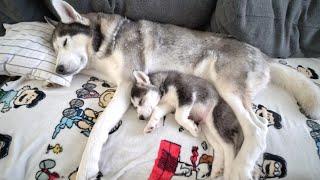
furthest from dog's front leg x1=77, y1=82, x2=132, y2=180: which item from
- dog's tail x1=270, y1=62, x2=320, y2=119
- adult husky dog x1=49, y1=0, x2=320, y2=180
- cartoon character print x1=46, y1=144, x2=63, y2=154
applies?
dog's tail x1=270, y1=62, x2=320, y2=119

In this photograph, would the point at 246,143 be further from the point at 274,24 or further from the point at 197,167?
the point at 274,24

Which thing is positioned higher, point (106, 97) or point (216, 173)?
point (106, 97)

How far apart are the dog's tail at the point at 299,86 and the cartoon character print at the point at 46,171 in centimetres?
111

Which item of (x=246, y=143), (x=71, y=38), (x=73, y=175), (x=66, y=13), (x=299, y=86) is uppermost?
(x=66, y=13)

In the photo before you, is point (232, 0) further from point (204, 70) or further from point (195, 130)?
point (195, 130)

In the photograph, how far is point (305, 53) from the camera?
1809mm

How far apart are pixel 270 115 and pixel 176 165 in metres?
0.50

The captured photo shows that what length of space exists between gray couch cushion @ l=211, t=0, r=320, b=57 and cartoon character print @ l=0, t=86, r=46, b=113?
96 cm

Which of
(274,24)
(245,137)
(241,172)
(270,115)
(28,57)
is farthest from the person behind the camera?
(274,24)

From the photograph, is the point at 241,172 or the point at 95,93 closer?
the point at 241,172

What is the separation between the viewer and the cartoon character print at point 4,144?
1300 millimetres

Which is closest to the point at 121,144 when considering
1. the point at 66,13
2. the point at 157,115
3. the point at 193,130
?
the point at 157,115

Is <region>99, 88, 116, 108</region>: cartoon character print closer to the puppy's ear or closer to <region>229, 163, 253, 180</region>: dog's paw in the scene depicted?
the puppy's ear

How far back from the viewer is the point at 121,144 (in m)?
1.33
